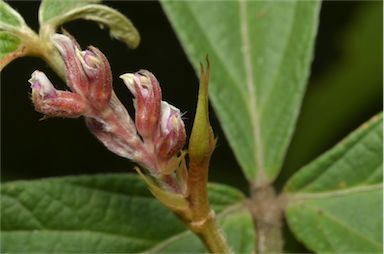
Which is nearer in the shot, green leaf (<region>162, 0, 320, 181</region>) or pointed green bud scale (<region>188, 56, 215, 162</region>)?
pointed green bud scale (<region>188, 56, 215, 162</region>)

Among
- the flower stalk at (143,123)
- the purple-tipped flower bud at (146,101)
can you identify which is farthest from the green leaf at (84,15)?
the purple-tipped flower bud at (146,101)

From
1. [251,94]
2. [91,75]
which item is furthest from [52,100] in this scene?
[251,94]

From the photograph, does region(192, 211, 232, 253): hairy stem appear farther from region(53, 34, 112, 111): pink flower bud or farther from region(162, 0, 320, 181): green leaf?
region(162, 0, 320, 181): green leaf

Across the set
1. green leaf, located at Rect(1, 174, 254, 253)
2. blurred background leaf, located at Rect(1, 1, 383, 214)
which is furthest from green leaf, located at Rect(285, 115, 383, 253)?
blurred background leaf, located at Rect(1, 1, 383, 214)

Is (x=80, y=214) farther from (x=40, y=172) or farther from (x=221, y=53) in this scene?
(x=40, y=172)

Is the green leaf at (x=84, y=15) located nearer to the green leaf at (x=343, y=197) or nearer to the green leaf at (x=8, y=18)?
the green leaf at (x=8, y=18)

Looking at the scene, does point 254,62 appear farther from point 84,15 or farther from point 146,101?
point 146,101

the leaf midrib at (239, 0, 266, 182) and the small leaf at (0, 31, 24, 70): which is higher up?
the small leaf at (0, 31, 24, 70)
